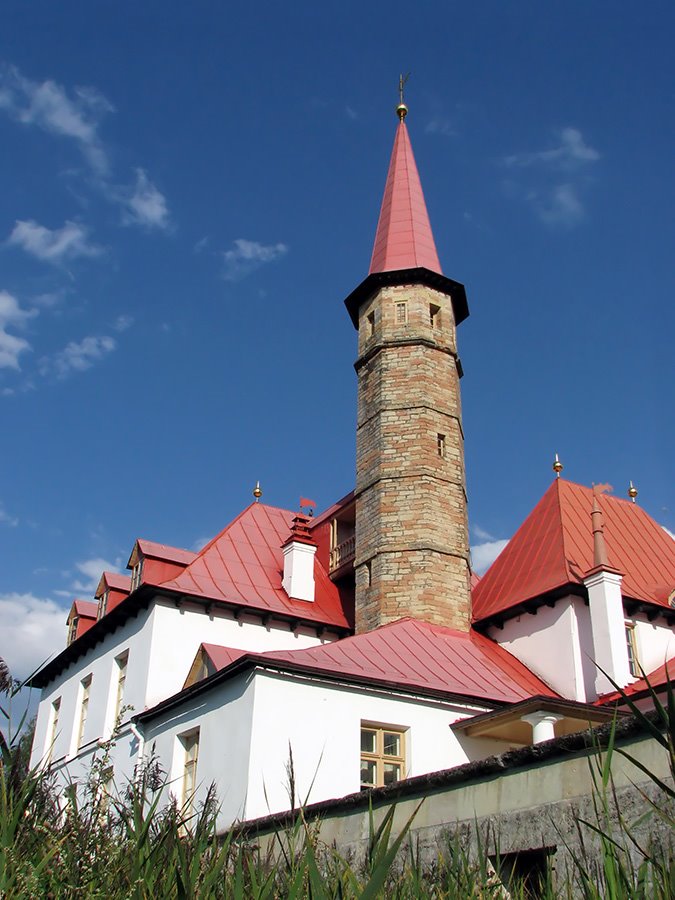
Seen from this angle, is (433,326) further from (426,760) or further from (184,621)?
(426,760)

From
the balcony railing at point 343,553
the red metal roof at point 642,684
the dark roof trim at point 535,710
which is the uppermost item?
the balcony railing at point 343,553

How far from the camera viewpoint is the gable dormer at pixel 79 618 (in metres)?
24.9

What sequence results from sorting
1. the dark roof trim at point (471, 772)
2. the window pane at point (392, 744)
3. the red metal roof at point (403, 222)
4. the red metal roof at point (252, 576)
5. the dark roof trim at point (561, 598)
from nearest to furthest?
1. the dark roof trim at point (471, 772)
2. the window pane at point (392, 744)
3. the dark roof trim at point (561, 598)
4. the red metal roof at point (252, 576)
5. the red metal roof at point (403, 222)

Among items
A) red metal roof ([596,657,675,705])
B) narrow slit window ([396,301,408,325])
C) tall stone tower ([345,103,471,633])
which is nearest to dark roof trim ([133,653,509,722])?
red metal roof ([596,657,675,705])

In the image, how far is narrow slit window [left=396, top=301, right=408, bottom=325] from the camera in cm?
2359

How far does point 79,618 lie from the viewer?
82.1ft

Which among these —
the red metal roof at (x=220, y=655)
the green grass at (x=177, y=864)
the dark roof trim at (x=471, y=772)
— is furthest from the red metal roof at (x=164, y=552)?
the green grass at (x=177, y=864)

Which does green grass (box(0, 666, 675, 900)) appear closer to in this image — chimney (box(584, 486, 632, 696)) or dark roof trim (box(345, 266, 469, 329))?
chimney (box(584, 486, 632, 696))

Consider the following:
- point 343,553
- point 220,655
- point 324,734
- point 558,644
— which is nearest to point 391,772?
point 324,734

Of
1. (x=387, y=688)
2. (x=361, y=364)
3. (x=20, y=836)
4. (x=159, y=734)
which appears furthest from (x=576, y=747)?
(x=361, y=364)

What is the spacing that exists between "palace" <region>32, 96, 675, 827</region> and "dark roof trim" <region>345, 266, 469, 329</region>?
53 millimetres

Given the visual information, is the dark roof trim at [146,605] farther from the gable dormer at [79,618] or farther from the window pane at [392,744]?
the window pane at [392,744]

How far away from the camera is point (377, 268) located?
987 inches

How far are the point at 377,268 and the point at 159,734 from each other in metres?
13.8
